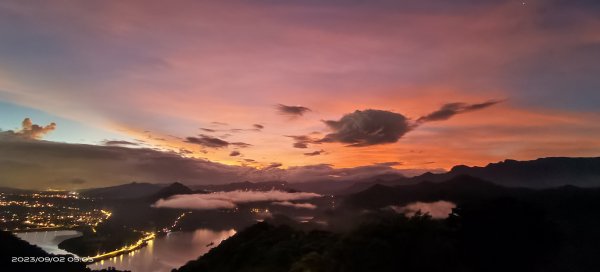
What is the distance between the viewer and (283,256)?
6122 centimetres

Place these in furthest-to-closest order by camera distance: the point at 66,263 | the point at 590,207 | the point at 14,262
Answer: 1. the point at 66,263
2. the point at 590,207
3. the point at 14,262

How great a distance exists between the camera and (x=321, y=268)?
42.6m

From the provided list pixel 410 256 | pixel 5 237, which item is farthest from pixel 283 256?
pixel 5 237

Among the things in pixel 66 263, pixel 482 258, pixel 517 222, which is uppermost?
pixel 517 222

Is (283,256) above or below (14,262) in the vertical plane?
above

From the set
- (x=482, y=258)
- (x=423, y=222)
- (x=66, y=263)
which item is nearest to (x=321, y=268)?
(x=423, y=222)

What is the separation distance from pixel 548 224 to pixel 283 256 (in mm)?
47409

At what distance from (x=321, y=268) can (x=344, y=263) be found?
2812 mm

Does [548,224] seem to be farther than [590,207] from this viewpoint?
No

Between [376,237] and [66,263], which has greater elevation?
[376,237]

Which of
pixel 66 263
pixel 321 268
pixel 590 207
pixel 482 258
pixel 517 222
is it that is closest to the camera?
pixel 321 268

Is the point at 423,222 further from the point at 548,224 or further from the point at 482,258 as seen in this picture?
the point at 548,224

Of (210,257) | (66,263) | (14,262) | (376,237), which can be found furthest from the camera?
(66,263)

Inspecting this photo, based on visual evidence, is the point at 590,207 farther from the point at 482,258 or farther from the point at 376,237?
the point at 376,237
